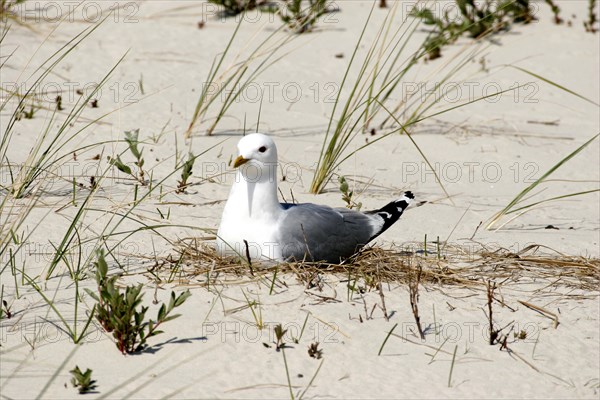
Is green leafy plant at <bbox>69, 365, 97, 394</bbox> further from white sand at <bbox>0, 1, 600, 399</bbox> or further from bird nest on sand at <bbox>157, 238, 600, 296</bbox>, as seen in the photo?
bird nest on sand at <bbox>157, 238, 600, 296</bbox>

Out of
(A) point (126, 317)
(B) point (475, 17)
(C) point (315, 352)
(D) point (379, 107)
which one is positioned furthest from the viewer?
(B) point (475, 17)

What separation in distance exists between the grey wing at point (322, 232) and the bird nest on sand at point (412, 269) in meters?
0.06

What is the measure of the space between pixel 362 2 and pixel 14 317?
7163mm

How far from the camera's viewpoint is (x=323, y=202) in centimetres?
609

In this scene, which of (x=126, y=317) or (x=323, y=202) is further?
(x=323, y=202)

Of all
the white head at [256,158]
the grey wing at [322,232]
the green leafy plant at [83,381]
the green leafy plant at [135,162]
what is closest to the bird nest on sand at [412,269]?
the grey wing at [322,232]

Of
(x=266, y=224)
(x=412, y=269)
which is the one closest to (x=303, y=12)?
(x=266, y=224)

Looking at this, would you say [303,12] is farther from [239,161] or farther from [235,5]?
[239,161]

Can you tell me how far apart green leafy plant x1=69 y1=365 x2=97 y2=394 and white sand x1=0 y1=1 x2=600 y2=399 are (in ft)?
0.14

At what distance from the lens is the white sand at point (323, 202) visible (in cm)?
377

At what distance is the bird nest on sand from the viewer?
15.1 ft

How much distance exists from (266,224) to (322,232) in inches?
10.9

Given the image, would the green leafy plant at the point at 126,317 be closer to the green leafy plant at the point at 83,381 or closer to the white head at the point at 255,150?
the green leafy plant at the point at 83,381

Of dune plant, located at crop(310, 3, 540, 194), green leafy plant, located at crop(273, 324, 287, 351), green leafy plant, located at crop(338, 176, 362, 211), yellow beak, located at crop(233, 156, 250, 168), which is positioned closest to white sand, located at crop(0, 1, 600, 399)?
green leafy plant, located at crop(273, 324, 287, 351)
